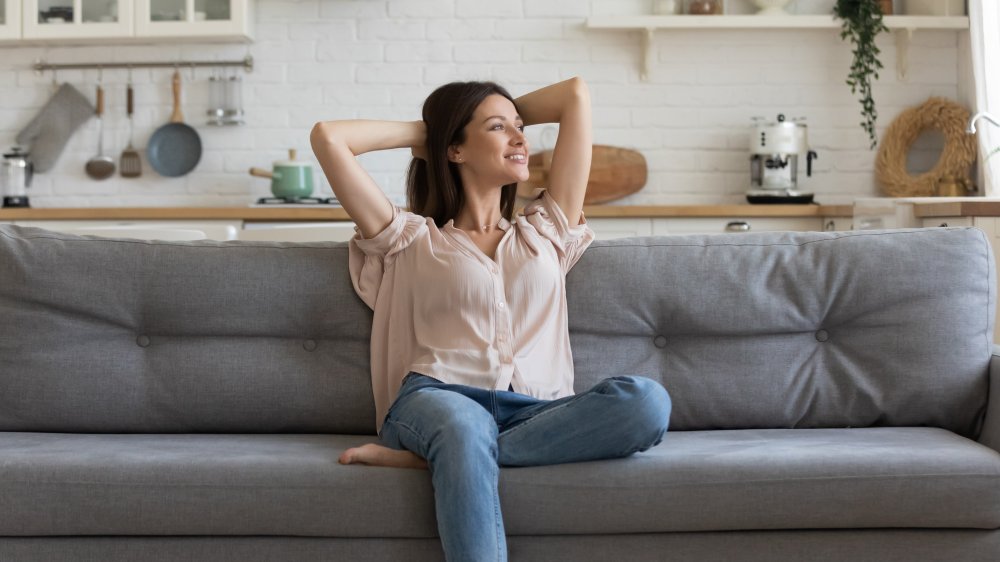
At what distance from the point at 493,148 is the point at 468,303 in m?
0.39

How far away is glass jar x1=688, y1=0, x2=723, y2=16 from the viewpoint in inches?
186

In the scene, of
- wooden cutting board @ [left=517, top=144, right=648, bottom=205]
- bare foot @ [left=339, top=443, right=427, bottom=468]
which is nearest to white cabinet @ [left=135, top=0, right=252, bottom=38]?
wooden cutting board @ [left=517, top=144, right=648, bottom=205]

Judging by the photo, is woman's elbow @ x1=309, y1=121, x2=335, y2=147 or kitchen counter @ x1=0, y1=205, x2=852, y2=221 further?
kitchen counter @ x1=0, y1=205, x2=852, y2=221

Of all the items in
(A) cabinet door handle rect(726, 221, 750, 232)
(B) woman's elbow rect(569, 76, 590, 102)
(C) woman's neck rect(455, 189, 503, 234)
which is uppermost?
(B) woman's elbow rect(569, 76, 590, 102)

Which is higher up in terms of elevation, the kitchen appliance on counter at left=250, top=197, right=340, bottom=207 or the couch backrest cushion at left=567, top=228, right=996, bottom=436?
the kitchen appliance on counter at left=250, top=197, right=340, bottom=207

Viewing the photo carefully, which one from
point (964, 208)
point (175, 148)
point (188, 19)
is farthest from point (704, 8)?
point (175, 148)

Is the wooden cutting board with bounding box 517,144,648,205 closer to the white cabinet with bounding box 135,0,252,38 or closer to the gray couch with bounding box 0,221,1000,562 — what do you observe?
the white cabinet with bounding box 135,0,252,38

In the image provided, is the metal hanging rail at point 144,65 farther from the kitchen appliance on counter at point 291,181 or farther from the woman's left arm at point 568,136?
the woman's left arm at point 568,136

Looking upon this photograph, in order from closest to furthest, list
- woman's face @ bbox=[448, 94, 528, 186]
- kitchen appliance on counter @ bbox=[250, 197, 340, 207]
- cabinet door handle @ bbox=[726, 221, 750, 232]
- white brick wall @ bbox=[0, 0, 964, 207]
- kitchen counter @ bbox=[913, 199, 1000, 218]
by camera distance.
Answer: woman's face @ bbox=[448, 94, 528, 186], kitchen counter @ bbox=[913, 199, 1000, 218], cabinet door handle @ bbox=[726, 221, 750, 232], kitchen appliance on counter @ bbox=[250, 197, 340, 207], white brick wall @ bbox=[0, 0, 964, 207]

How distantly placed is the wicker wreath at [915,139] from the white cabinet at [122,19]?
2812 millimetres

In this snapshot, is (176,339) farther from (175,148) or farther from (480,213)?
(175,148)

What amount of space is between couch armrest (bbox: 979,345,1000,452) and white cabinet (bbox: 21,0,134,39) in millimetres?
3726

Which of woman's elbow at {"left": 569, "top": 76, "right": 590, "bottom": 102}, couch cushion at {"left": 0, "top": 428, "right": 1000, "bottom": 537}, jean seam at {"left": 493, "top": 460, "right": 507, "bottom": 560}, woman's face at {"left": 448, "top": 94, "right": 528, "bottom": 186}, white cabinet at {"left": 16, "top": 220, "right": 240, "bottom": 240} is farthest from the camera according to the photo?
white cabinet at {"left": 16, "top": 220, "right": 240, "bottom": 240}

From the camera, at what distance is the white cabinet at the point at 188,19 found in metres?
4.64
